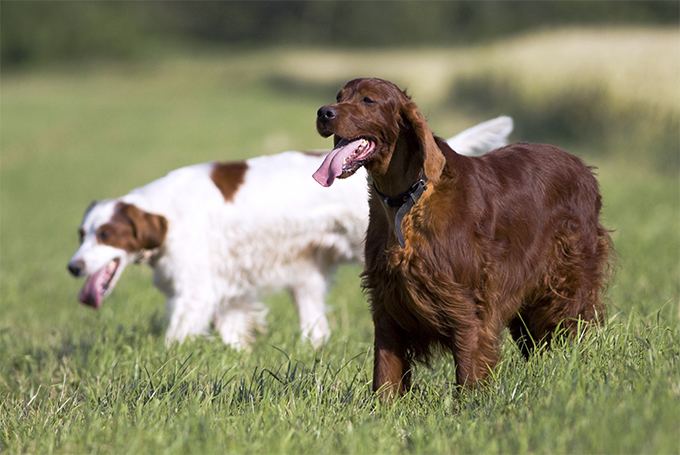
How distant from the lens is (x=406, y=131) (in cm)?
363

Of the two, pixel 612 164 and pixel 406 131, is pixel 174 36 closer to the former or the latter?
pixel 612 164

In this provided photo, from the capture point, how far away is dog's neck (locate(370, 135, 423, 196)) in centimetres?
363

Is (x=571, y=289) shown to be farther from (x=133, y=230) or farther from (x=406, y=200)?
(x=133, y=230)

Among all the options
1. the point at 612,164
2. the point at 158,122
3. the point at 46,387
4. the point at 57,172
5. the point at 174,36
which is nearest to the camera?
the point at 46,387

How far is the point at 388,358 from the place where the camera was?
12.5 ft

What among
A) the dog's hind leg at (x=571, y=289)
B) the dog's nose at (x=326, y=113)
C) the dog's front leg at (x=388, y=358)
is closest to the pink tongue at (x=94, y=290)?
the dog's front leg at (x=388, y=358)

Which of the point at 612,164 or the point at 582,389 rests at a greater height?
the point at 582,389

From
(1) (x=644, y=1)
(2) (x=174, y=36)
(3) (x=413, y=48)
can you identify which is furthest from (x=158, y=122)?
(2) (x=174, y=36)

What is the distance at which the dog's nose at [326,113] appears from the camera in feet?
11.3

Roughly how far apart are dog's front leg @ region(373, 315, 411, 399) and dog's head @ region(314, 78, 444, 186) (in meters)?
0.60

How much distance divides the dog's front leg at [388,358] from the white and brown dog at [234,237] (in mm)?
2245

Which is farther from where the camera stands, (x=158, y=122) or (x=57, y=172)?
(x=158, y=122)

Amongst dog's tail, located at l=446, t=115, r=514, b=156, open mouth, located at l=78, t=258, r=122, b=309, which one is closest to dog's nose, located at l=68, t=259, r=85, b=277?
open mouth, located at l=78, t=258, r=122, b=309

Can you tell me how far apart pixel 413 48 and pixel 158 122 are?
34.2ft
